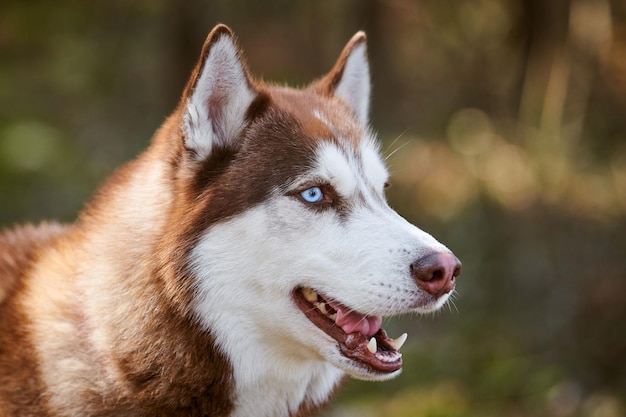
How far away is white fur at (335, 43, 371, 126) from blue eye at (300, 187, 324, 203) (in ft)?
2.93

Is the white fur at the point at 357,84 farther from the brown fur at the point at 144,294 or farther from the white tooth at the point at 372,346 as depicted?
the white tooth at the point at 372,346

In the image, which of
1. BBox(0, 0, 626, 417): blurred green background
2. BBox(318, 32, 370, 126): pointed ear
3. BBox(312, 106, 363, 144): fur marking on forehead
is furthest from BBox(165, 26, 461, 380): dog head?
BBox(0, 0, 626, 417): blurred green background

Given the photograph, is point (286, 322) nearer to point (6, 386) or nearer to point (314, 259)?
point (314, 259)

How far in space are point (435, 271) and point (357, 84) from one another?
1461 mm

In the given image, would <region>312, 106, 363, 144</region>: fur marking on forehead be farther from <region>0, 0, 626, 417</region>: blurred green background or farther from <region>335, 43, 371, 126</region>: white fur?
<region>0, 0, 626, 417</region>: blurred green background

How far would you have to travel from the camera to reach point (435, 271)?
10.2 feet

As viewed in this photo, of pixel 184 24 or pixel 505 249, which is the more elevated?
pixel 184 24

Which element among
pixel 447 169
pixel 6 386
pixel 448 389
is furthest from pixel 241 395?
pixel 447 169

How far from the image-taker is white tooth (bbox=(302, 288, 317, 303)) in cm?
327

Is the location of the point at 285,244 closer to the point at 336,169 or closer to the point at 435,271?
the point at 336,169

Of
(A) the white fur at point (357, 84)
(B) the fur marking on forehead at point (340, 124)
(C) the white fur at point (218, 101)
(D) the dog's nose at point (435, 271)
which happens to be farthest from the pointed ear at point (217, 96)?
(D) the dog's nose at point (435, 271)

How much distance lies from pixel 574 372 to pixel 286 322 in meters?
3.72

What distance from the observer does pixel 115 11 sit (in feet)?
42.8

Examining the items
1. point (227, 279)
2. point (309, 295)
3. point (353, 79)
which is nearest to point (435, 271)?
point (309, 295)
